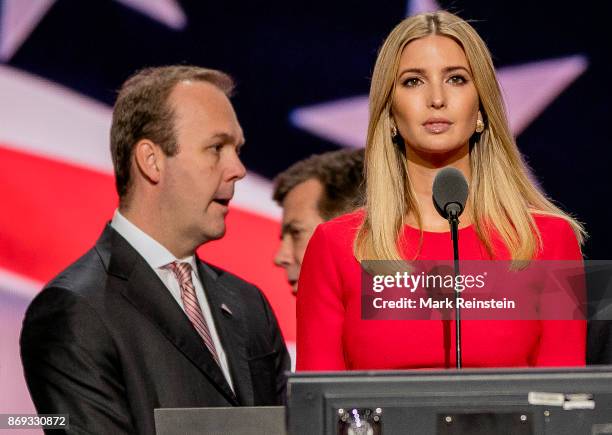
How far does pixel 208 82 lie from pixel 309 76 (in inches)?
28.2

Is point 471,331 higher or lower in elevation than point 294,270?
lower

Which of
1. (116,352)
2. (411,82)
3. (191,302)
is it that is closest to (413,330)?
(411,82)

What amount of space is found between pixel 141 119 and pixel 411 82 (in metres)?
1.16

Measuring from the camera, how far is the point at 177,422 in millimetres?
1783

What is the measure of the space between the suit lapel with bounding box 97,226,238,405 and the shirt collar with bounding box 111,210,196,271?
0.08 metres

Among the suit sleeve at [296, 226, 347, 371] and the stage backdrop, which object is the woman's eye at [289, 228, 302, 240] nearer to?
the stage backdrop

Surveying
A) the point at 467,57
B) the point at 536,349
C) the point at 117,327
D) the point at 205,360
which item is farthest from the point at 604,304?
the point at 117,327

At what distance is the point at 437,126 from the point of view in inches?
91.8

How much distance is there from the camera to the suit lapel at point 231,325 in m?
3.03

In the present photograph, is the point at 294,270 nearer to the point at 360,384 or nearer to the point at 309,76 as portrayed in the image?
the point at 309,76

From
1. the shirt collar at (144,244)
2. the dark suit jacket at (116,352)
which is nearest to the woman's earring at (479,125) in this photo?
the dark suit jacket at (116,352)

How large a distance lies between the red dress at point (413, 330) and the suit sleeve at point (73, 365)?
62 cm

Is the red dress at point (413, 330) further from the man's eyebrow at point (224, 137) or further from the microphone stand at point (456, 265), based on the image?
the man's eyebrow at point (224, 137)

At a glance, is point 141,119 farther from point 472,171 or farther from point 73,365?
point 472,171
